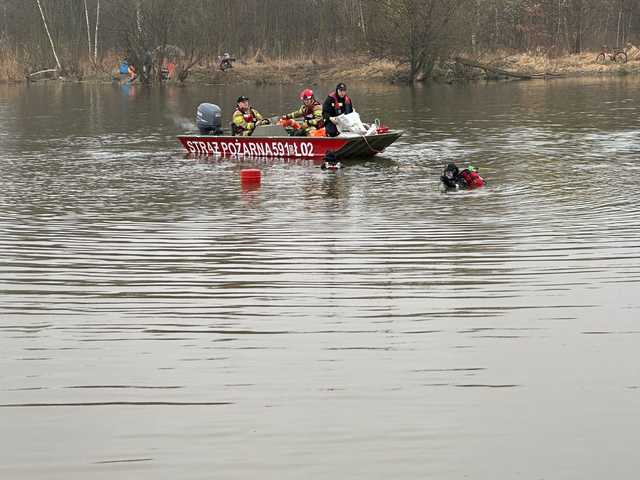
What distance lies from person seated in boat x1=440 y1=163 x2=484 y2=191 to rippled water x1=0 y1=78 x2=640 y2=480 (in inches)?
12.2

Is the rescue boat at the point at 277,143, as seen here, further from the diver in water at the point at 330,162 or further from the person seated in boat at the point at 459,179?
the person seated in boat at the point at 459,179

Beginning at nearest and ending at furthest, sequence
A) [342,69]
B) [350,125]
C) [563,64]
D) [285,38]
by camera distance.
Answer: [350,125] < [563,64] < [342,69] < [285,38]

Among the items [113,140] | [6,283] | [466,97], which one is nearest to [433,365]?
[6,283]

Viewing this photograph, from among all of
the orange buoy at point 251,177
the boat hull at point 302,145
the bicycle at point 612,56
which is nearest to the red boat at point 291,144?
the boat hull at point 302,145

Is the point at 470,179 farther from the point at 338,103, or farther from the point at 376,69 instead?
the point at 376,69

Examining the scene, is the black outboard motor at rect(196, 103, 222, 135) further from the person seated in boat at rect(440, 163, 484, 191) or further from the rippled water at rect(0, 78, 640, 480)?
the person seated in boat at rect(440, 163, 484, 191)

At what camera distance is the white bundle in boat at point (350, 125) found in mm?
24516

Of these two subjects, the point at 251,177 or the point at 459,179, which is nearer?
the point at 459,179

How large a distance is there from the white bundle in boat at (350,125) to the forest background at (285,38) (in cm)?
3430

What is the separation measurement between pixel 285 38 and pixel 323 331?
200 feet

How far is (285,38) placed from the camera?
225ft

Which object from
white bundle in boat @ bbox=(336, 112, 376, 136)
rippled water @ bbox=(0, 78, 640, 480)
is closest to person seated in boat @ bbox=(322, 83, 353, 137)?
white bundle in boat @ bbox=(336, 112, 376, 136)

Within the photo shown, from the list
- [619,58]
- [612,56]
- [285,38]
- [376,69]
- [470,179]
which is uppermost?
[285,38]

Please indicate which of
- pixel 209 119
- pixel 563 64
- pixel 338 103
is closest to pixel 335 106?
pixel 338 103
